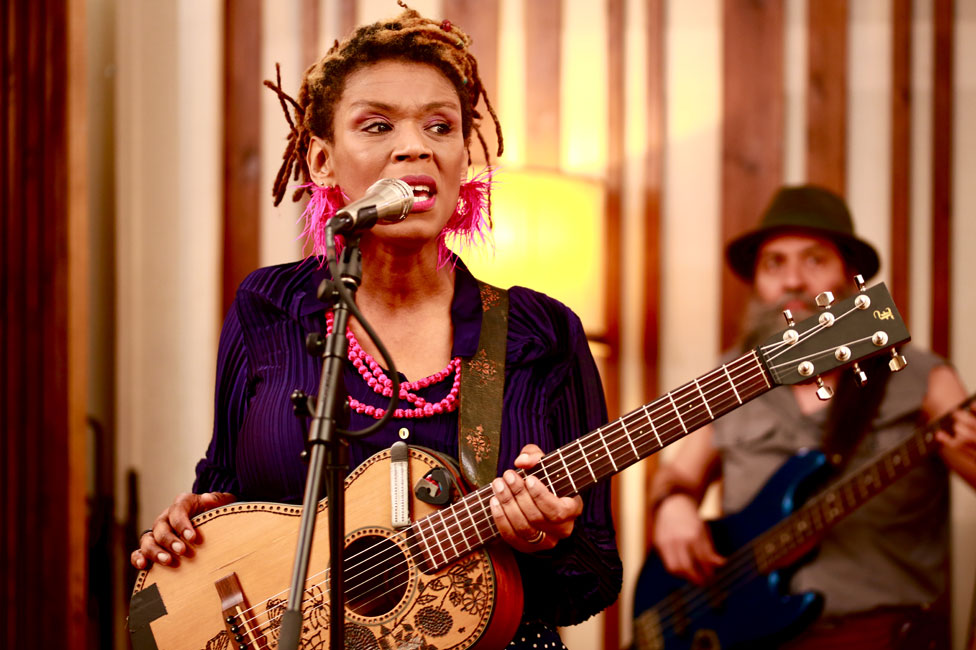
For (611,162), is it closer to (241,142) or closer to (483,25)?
(483,25)

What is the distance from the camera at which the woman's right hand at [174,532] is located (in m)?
1.67

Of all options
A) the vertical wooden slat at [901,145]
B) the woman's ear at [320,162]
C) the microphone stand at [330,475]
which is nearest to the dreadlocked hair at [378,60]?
the woman's ear at [320,162]

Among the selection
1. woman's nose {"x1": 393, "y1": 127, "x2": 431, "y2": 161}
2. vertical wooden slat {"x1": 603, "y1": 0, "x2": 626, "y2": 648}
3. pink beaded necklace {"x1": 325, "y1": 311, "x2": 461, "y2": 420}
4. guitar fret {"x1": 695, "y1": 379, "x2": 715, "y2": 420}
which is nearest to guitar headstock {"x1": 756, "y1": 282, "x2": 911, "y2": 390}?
guitar fret {"x1": 695, "y1": 379, "x2": 715, "y2": 420}

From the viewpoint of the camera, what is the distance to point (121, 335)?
3.52 m

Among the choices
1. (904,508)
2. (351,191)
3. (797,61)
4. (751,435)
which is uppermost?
(797,61)

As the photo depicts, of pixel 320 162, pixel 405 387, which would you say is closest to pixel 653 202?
pixel 320 162

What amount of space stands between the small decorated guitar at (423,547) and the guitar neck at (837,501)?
1.45 meters

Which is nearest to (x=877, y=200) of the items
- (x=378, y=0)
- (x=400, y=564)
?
(x=378, y=0)

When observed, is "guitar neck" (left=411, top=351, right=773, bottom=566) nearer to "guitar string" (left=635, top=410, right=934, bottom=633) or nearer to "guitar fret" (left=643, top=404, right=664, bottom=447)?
"guitar fret" (left=643, top=404, right=664, bottom=447)

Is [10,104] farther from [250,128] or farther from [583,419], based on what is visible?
[583,419]

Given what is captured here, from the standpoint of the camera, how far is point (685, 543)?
3.08 meters

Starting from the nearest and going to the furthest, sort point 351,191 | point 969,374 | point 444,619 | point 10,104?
point 444,619
point 351,191
point 10,104
point 969,374

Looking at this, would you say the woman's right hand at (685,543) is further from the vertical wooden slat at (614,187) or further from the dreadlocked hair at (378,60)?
the dreadlocked hair at (378,60)

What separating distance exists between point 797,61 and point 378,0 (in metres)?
1.54
